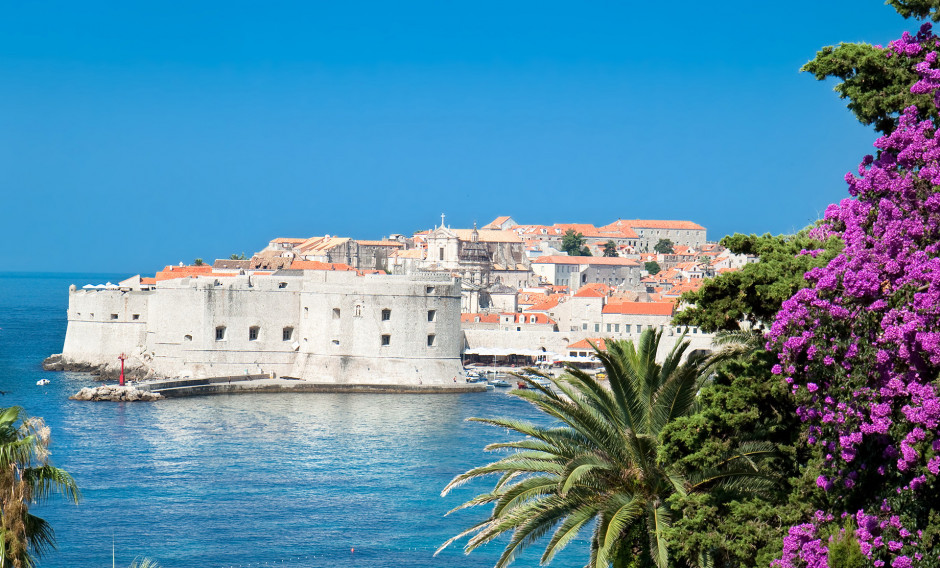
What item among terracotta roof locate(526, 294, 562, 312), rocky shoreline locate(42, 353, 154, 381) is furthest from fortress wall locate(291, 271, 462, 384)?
terracotta roof locate(526, 294, 562, 312)

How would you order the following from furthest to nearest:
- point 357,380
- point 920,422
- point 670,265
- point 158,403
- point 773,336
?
point 670,265
point 357,380
point 158,403
point 773,336
point 920,422

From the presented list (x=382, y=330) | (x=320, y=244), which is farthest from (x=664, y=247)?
(x=382, y=330)

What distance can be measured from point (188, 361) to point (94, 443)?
427 inches

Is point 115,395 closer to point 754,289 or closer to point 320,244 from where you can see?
point 754,289

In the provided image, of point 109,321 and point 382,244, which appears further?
point 382,244

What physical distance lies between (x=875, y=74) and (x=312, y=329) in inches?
1201

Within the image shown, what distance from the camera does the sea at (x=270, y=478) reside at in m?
17.4

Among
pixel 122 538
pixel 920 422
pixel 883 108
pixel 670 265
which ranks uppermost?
pixel 670 265

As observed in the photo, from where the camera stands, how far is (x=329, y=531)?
18625 mm

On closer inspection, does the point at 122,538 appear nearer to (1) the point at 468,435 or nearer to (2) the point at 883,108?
(1) the point at 468,435

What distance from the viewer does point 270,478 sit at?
2297cm

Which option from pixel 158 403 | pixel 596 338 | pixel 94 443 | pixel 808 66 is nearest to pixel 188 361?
pixel 158 403

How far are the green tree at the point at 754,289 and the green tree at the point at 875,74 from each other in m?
0.87

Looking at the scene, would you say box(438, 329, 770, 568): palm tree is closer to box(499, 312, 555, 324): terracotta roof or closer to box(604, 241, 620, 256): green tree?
box(499, 312, 555, 324): terracotta roof
